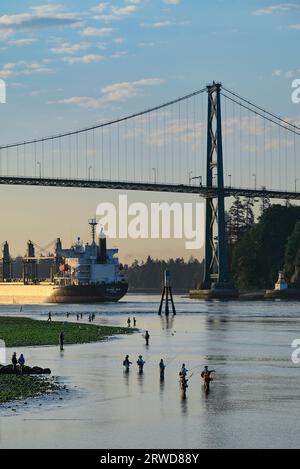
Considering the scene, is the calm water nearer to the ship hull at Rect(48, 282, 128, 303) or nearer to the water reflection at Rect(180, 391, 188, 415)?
the water reflection at Rect(180, 391, 188, 415)

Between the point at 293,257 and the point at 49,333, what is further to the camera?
the point at 293,257

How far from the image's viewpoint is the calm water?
35.6m

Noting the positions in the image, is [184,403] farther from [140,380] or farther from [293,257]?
[293,257]

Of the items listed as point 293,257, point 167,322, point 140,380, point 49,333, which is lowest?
point 140,380

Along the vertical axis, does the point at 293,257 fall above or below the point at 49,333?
above

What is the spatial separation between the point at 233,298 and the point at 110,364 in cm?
13061

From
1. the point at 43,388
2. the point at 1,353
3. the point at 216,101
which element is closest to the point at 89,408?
the point at 43,388

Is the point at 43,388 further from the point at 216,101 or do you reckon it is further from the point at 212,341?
the point at 216,101

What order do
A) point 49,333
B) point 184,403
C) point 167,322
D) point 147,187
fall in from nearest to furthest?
point 184,403, point 49,333, point 167,322, point 147,187

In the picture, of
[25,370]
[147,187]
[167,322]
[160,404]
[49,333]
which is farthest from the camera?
[147,187]

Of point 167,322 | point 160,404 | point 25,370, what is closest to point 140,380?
point 25,370

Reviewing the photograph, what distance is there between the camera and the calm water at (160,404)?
117 feet

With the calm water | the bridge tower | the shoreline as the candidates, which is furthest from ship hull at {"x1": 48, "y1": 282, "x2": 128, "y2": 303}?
the calm water

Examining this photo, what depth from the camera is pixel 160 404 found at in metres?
42.3
